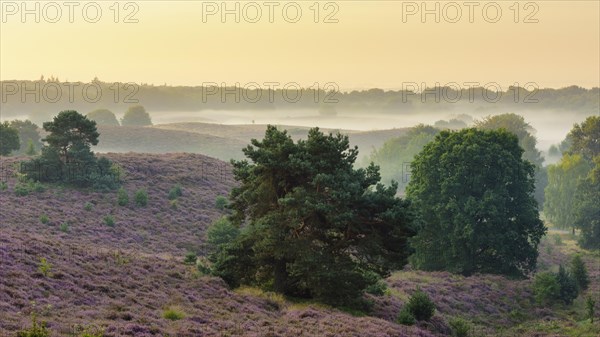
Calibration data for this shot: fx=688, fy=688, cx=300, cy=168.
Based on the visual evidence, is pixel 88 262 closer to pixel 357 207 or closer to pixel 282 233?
pixel 282 233

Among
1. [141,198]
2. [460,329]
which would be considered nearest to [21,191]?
[141,198]

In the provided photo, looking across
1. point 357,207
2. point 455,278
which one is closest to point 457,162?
point 455,278

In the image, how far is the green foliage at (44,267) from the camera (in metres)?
31.1

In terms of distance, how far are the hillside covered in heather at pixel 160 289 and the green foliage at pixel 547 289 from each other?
0.82 meters

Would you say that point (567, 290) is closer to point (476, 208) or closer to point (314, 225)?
point (476, 208)

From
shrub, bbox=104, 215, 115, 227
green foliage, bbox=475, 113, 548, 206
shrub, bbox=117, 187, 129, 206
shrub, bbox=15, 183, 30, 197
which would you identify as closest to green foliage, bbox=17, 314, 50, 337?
shrub, bbox=104, 215, 115, 227

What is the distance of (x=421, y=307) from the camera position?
37344mm

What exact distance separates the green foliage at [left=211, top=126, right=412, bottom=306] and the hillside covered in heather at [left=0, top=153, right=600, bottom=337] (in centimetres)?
145

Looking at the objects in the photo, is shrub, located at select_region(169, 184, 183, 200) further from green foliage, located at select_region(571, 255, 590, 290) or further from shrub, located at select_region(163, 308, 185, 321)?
shrub, located at select_region(163, 308, 185, 321)

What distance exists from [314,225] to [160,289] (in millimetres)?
8789

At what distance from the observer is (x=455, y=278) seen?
55.7 m

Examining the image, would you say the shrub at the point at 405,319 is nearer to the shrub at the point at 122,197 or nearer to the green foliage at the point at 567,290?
the green foliage at the point at 567,290

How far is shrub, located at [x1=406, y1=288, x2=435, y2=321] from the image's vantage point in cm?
3719

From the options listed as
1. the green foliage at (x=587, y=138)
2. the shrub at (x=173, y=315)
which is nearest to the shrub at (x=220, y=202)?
the shrub at (x=173, y=315)
